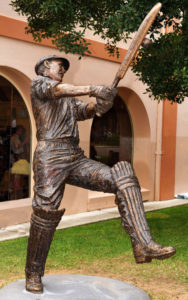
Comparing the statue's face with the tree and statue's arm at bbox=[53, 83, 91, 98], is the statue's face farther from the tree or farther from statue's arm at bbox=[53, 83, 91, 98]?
the tree

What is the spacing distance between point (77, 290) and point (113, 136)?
7.76 m

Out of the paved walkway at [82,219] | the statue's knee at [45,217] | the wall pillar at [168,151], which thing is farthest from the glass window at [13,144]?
the statue's knee at [45,217]

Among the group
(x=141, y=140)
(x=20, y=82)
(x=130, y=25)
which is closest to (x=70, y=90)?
(x=130, y=25)

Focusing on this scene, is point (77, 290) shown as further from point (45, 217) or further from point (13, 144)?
point (13, 144)

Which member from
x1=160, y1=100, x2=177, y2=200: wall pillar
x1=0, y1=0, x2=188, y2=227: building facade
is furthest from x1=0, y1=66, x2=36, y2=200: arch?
x1=160, y1=100, x2=177, y2=200: wall pillar

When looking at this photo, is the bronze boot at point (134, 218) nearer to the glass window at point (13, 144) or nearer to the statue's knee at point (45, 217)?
the statue's knee at point (45, 217)

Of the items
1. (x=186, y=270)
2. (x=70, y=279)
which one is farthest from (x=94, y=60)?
(x=70, y=279)

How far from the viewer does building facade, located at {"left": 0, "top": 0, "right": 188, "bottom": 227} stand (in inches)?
365

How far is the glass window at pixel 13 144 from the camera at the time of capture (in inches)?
374

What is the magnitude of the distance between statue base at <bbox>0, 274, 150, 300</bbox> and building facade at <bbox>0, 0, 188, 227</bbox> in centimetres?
424

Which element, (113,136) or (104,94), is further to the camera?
(113,136)


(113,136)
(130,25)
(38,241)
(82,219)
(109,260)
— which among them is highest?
(130,25)

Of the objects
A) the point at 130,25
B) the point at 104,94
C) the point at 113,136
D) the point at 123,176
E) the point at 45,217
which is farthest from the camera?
the point at 113,136

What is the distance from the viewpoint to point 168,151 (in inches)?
527
